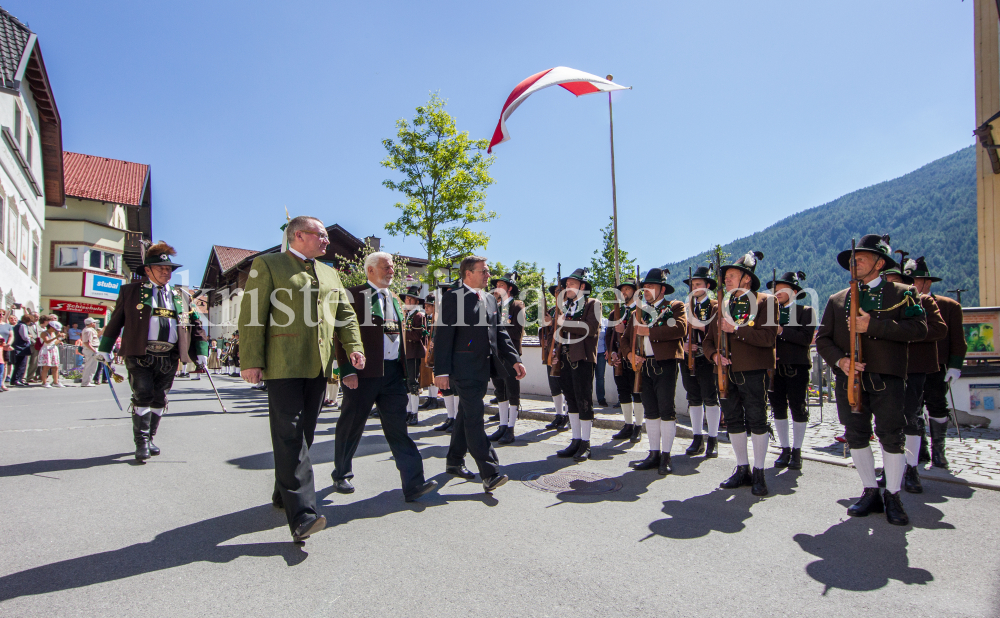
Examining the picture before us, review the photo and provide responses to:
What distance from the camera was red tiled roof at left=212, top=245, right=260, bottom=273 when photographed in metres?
59.6

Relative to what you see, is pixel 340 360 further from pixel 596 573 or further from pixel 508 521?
pixel 596 573

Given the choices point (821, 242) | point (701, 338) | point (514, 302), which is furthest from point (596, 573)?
point (821, 242)

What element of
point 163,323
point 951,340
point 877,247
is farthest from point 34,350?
point 951,340

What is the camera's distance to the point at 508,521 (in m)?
4.38

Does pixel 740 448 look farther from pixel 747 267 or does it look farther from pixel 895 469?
pixel 747 267

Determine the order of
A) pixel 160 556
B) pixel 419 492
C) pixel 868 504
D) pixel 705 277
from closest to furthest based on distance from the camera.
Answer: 1. pixel 160 556
2. pixel 868 504
3. pixel 419 492
4. pixel 705 277

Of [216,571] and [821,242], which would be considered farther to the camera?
[821,242]

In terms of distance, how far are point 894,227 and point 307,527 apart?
15304 cm

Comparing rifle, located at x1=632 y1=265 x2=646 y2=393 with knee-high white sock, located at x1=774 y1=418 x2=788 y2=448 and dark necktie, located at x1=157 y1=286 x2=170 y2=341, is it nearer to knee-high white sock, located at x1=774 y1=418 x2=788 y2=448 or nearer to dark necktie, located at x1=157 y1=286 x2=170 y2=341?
knee-high white sock, located at x1=774 y1=418 x2=788 y2=448

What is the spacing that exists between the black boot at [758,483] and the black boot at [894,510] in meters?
0.92

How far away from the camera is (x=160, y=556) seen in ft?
11.8

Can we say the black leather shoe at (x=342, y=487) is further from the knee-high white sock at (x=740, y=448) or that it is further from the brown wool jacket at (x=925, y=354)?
the brown wool jacket at (x=925, y=354)

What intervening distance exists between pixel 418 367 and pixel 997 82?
14.4 m

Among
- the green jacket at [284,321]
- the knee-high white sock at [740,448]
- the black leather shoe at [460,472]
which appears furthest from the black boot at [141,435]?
the knee-high white sock at [740,448]
